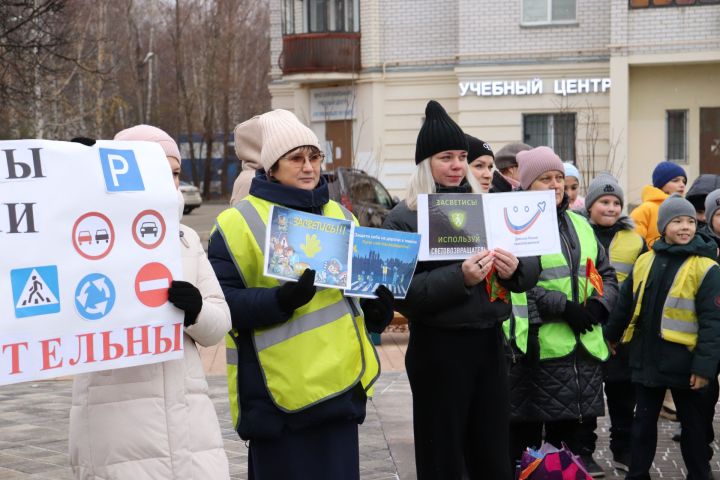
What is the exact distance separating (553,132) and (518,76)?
1.77m

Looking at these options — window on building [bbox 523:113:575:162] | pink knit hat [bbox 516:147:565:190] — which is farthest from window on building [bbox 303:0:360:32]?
pink knit hat [bbox 516:147:565:190]

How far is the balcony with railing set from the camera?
103 ft

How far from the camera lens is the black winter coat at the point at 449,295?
490cm

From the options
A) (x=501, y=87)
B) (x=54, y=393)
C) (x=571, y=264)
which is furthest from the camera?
(x=501, y=87)

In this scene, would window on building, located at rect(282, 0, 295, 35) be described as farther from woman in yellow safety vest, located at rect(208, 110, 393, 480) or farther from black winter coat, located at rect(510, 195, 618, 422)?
woman in yellow safety vest, located at rect(208, 110, 393, 480)

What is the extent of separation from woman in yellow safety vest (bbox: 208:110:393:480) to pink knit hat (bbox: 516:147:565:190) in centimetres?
195

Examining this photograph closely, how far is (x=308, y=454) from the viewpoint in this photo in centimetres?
423

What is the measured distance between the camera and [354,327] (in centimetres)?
427

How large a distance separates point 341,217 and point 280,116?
48 centimetres

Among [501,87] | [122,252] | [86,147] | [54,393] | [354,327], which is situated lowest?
[54,393]

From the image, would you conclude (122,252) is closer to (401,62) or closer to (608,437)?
(608,437)

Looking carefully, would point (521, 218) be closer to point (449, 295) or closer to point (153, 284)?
point (449, 295)

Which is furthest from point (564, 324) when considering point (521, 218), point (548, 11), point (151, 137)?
point (548, 11)

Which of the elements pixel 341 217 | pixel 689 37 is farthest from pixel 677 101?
pixel 341 217
